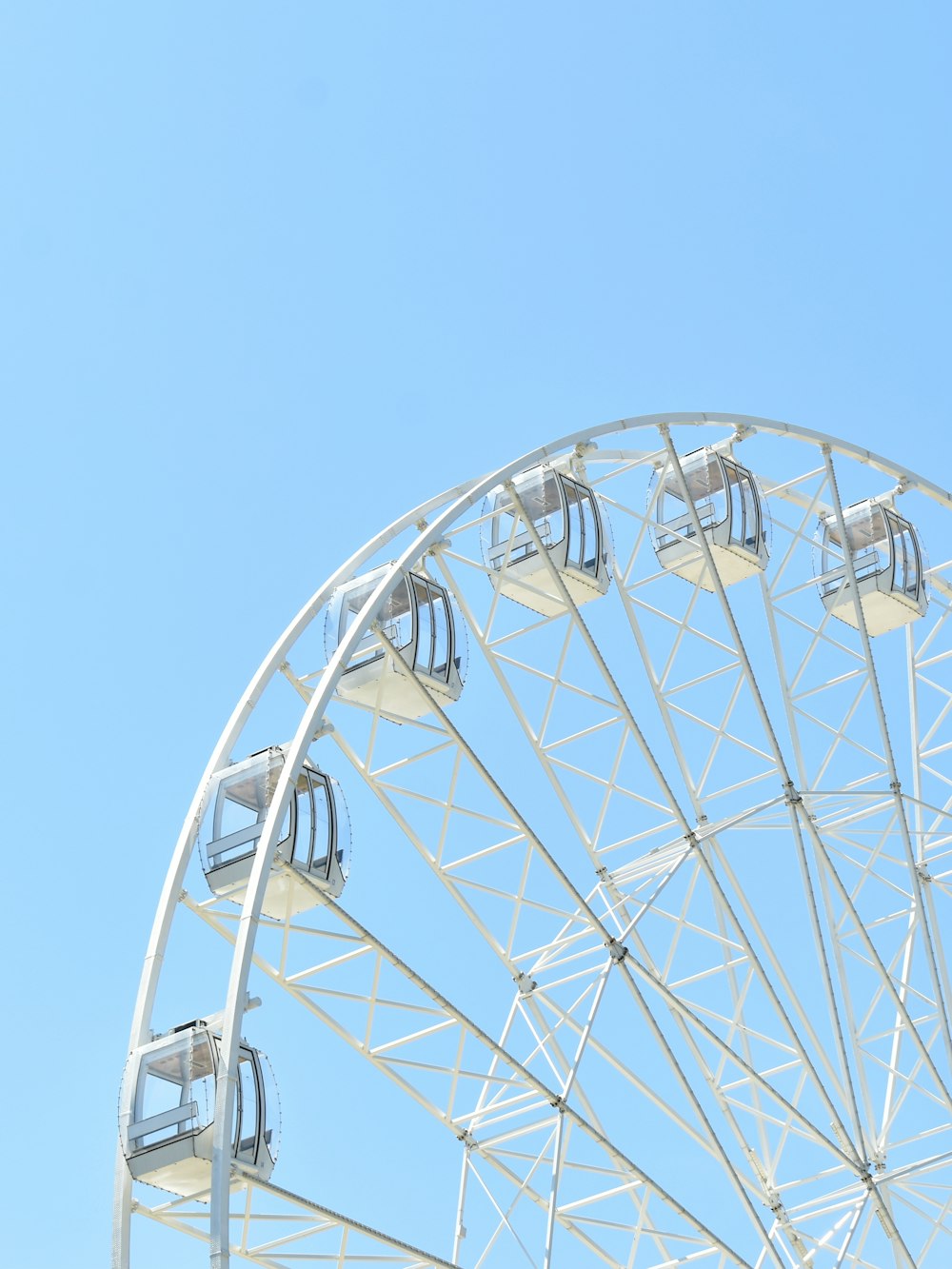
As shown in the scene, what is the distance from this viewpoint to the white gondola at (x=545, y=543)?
1613 inches

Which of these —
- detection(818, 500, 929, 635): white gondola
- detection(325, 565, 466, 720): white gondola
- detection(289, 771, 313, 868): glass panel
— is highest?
detection(818, 500, 929, 635): white gondola

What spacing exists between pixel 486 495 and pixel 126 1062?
12.1m

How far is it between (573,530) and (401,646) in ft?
16.1

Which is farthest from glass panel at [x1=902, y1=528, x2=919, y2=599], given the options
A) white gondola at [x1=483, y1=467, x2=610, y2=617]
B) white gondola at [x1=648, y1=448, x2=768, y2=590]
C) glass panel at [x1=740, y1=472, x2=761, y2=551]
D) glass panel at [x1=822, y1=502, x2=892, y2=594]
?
white gondola at [x1=483, y1=467, x2=610, y2=617]

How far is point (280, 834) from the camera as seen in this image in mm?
35281

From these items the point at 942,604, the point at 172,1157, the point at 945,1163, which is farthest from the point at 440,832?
the point at 942,604

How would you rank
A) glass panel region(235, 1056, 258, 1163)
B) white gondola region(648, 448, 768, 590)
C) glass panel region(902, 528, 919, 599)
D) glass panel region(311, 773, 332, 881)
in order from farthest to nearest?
glass panel region(902, 528, 919, 599)
white gondola region(648, 448, 768, 590)
glass panel region(311, 773, 332, 881)
glass panel region(235, 1056, 258, 1163)

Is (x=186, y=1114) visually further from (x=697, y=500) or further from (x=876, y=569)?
(x=876, y=569)

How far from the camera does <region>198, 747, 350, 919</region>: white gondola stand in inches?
1403

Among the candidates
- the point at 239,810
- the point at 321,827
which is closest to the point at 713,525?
the point at 321,827

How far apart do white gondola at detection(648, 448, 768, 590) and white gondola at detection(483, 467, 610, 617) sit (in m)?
2.60

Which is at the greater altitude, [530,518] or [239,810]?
[530,518]

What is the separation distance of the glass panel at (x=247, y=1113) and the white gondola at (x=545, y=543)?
37.8 feet

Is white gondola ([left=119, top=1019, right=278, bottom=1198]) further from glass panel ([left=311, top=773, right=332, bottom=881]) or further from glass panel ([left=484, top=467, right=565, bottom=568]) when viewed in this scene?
glass panel ([left=484, top=467, right=565, bottom=568])
